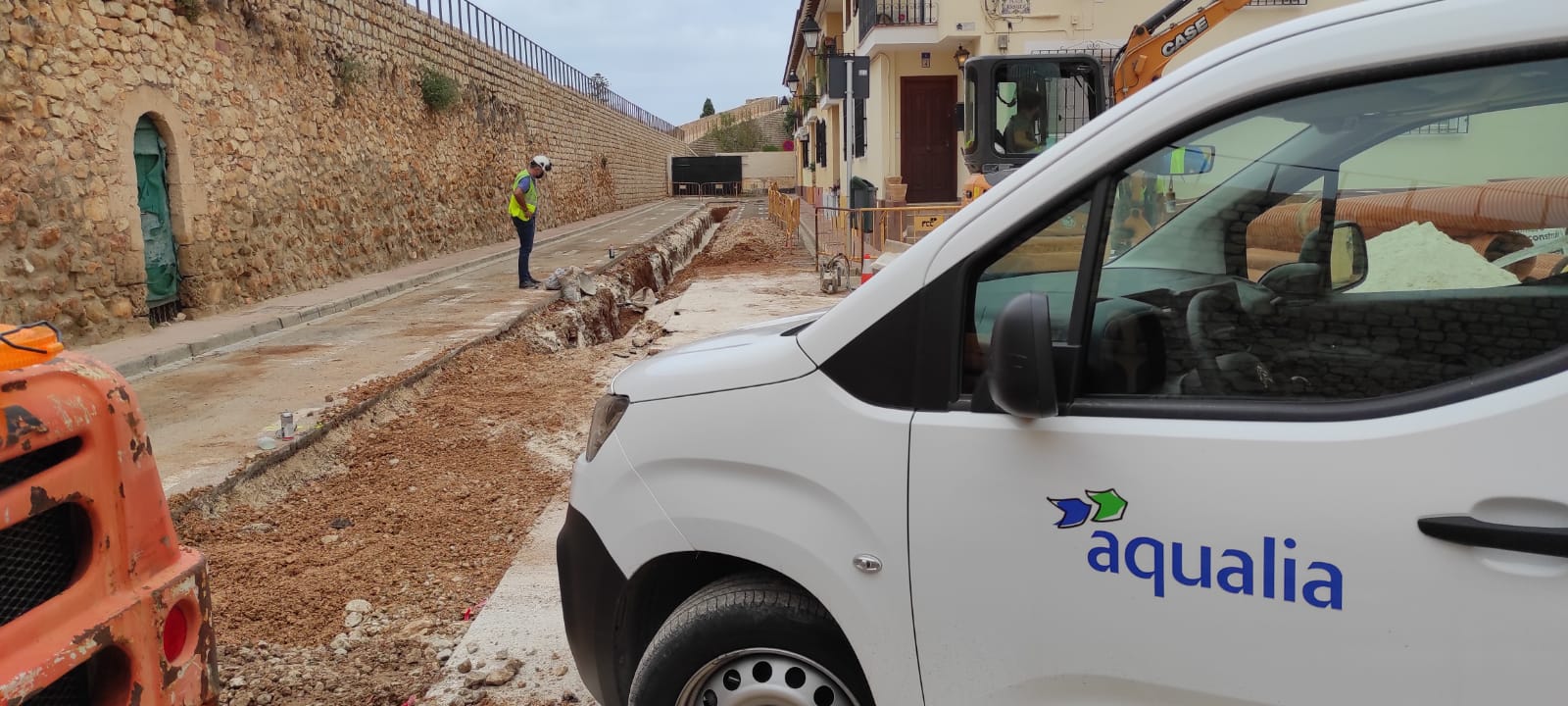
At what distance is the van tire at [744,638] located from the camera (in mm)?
2176

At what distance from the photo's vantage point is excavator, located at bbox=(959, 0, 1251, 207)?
25.6 feet

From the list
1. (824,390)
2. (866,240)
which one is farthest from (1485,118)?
(866,240)

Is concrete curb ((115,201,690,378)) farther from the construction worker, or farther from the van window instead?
the van window

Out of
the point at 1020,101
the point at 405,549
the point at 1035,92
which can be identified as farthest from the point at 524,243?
the point at 405,549

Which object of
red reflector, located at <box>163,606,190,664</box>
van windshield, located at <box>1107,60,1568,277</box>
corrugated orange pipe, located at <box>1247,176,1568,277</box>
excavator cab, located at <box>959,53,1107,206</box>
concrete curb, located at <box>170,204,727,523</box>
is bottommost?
concrete curb, located at <box>170,204,727,523</box>

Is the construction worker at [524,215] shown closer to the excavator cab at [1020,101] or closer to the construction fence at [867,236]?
the construction fence at [867,236]

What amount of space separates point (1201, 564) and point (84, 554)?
2104mm

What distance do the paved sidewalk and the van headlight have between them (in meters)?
3.84

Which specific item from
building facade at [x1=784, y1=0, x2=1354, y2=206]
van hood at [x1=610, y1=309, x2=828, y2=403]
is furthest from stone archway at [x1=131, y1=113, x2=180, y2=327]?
van hood at [x1=610, y1=309, x2=828, y2=403]

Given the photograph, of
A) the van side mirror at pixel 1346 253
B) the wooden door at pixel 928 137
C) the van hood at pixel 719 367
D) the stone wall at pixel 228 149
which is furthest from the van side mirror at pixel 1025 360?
the wooden door at pixel 928 137

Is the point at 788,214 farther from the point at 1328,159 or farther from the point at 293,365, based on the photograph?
the point at 1328,159

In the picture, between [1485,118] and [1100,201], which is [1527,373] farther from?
[1100,201]

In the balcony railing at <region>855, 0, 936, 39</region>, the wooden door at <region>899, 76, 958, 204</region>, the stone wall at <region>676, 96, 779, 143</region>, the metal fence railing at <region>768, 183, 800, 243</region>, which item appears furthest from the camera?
the stone wall at <region>676, 96, 779, 143</region>

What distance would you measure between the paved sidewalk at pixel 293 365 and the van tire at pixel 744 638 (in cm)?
427
